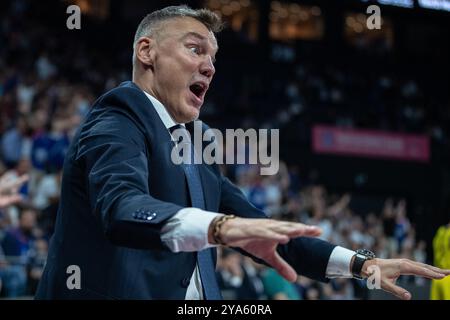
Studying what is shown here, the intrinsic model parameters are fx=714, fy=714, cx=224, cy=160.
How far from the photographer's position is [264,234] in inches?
72.0

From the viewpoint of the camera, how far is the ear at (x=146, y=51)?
276 cm

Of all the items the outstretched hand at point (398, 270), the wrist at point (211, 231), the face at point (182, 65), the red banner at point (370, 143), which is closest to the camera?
the wrist at point (211, 231)

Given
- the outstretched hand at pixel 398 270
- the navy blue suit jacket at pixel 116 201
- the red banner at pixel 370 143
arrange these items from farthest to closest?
the red banner at pixel 370 143 < the outstretched hand at pixel 398 270 < the navy blue suit jacket at pixel 116 201

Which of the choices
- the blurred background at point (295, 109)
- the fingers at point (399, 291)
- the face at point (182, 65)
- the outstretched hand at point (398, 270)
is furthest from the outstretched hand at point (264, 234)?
the blurred background at point (295, 109)

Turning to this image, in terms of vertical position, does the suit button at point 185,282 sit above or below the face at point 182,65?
below

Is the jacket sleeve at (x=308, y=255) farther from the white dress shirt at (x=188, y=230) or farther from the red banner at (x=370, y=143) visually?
the red banner at (x=370, y=143)

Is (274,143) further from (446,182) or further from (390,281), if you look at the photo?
(390,281)

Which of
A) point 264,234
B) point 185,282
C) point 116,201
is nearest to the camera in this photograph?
point 264,234

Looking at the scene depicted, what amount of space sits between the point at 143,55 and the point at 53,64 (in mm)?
12327

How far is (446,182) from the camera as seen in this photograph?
797 inches

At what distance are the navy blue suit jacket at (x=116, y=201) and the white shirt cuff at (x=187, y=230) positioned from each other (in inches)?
2.2

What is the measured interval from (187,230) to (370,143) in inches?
693

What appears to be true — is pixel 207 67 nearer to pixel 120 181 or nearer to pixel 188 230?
pixel 120 181

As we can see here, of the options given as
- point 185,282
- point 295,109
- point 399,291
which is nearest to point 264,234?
point 185,282
